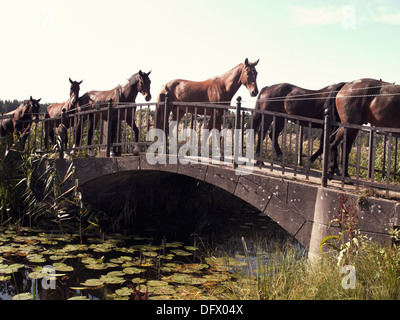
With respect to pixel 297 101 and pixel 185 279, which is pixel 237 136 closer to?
pixel 297 101

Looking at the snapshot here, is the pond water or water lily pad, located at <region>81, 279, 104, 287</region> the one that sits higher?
water lily pad, located at <region>81, 279, 104, 287</region>

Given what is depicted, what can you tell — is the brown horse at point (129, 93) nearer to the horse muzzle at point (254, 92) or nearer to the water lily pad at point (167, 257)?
the horse muzzle at point (254, 92)

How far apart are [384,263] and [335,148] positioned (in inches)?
106

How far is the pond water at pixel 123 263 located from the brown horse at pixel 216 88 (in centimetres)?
235

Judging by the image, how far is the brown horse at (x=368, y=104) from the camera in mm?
5758

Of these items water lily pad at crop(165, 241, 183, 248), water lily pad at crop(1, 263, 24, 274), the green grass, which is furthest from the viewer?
water lily pad at crop(165, 241, 183, 248)

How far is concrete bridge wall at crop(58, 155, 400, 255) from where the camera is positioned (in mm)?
4688

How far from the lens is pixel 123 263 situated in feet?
20.3

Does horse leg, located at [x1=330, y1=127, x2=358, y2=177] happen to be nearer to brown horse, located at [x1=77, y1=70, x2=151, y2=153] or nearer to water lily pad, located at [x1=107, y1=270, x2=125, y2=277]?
water lily pad, located at [x1=107, y1=270, x2=125, y2=277]

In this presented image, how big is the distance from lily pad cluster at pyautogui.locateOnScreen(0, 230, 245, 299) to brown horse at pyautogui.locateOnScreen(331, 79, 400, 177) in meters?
2.78

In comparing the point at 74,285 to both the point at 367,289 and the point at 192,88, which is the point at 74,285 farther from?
the point at 192,88

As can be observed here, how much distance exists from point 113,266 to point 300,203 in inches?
115

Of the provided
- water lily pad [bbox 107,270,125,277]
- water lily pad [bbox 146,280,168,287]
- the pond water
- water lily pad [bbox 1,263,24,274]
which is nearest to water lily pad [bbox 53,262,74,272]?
the pond water

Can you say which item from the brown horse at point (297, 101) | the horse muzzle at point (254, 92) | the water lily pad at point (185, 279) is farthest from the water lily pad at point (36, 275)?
the horse muzzle at point (254, 92)
